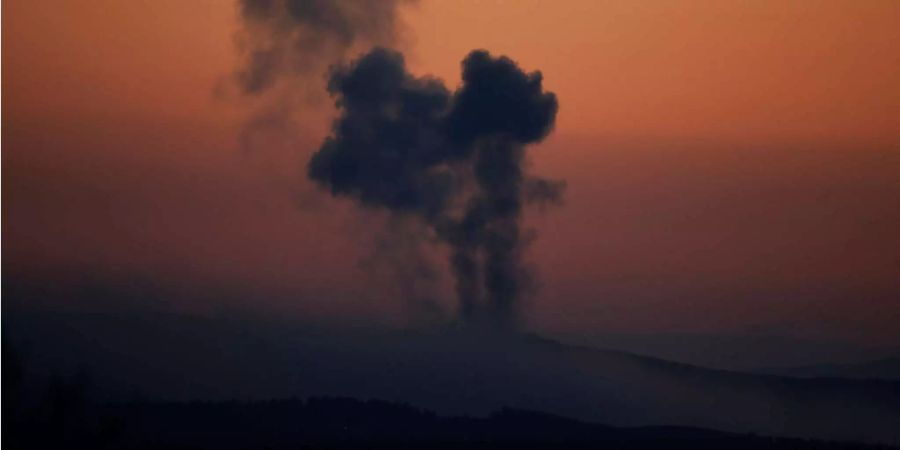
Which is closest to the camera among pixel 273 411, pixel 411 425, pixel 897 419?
pixel 411 425

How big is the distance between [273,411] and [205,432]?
6.86 metres

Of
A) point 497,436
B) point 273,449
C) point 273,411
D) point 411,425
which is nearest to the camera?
point 273,449

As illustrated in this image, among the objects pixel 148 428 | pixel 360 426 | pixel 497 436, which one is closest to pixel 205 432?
pixel 148 428

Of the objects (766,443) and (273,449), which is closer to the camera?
(273,449)

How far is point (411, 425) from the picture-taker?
57094 mm

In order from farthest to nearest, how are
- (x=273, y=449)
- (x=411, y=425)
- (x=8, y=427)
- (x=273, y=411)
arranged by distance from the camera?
(x=273, y=411) < (x=411, y=425) < (x=273, y=449) < (x=8, y=427)

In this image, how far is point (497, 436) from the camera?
52.7 m

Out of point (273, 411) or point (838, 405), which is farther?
point (838, 405)

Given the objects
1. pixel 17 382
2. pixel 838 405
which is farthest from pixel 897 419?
pixel 17 382

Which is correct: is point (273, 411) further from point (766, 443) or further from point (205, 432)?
point (766, 443)

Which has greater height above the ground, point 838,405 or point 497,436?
point 838,405

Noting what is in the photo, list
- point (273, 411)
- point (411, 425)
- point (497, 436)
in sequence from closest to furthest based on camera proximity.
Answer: point (497, 436), point (411, 425), point (273, 411)

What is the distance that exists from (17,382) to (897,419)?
2190 inches

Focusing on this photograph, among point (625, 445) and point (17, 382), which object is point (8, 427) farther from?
point (625, 445)
